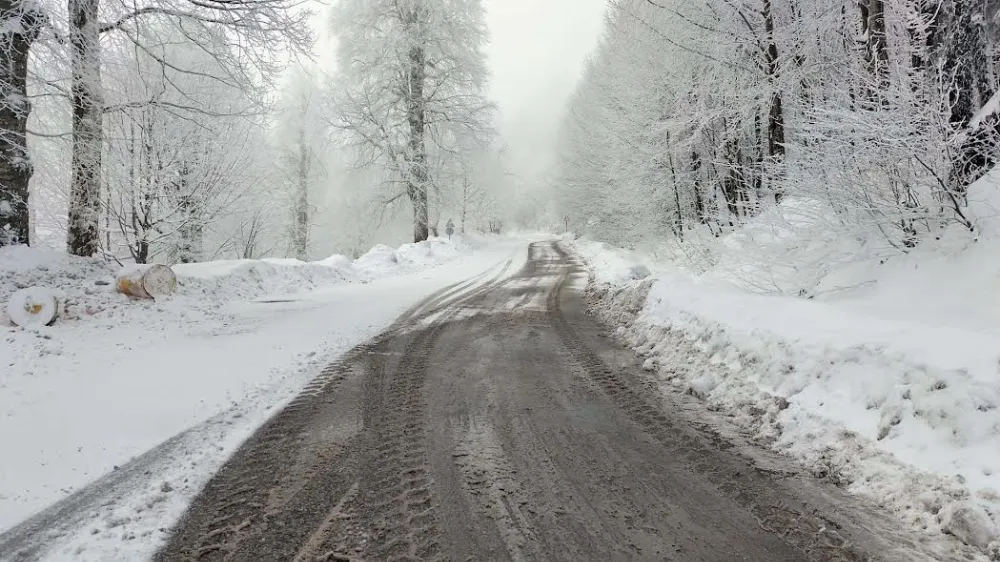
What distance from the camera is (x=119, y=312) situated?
22.2 ft

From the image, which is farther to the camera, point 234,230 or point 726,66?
point 234,230

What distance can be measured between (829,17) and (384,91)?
609 inches

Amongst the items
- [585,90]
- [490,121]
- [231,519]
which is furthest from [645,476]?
[585,90]

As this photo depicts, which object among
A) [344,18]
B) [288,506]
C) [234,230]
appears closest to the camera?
[288,506]

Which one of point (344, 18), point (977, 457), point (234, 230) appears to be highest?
point (344, 18)

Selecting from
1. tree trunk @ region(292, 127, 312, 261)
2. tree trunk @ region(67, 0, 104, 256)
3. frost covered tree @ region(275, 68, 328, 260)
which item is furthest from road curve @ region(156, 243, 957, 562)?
frost covered tree @ region(275, 68, 328, 260)

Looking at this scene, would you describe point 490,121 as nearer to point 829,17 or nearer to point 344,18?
point 344,18

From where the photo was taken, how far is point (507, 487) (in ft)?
9.68

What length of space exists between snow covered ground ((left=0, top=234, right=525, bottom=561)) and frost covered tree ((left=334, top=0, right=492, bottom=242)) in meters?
10.3

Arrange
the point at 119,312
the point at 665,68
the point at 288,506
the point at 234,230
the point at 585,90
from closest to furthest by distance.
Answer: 1. the point at 288,506
2. the point at 119,312
3. the point at 665,68
4. the point at 234,230
5. the point at 585,90

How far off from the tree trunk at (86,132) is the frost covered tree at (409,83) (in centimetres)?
1134

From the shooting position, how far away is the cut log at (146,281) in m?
7.21

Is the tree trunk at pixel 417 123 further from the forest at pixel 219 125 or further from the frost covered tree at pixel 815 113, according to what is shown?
the frost covered tree at pixel 815 113

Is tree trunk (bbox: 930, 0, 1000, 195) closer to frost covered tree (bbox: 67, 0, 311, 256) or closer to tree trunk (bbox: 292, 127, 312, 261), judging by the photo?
frost covered tree (bbox: 67, 0, 311, 256)
